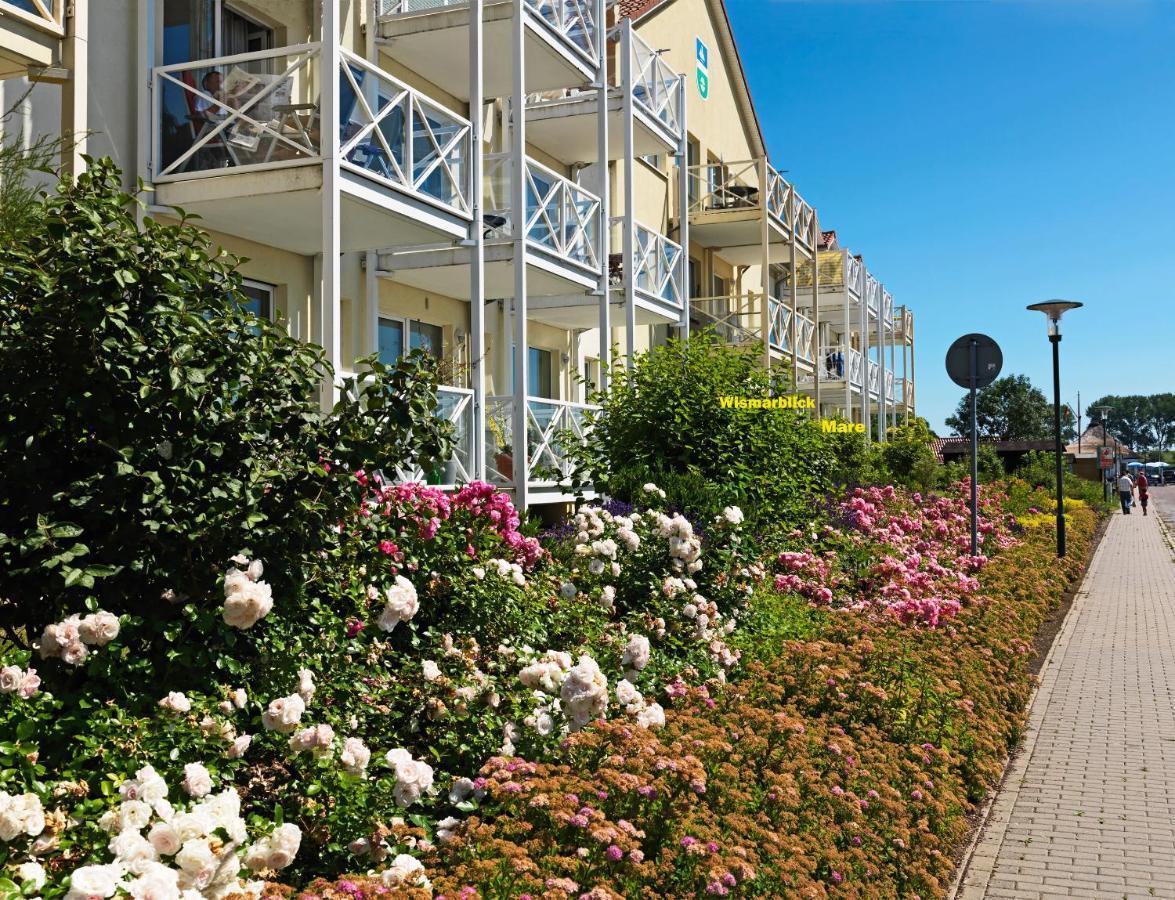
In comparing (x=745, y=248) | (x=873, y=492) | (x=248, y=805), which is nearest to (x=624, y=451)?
(x=873, y=492)

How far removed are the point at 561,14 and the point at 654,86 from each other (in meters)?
4.11

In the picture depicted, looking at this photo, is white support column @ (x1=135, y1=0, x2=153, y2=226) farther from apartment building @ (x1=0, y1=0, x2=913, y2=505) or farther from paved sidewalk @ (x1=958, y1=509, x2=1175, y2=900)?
paved sidewalk @ (x1=958, y1=509, x2=1175, y2=900)

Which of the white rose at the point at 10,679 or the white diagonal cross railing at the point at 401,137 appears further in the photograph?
the white diagonal cross railing at the point at 401,137

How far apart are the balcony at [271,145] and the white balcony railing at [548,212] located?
2700 millimetres

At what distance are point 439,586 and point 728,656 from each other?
1837 mm

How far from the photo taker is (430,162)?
1112 centimetres

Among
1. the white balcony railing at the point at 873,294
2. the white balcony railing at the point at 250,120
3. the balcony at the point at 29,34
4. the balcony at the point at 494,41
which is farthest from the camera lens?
the white balcony railing at the point at 873,294

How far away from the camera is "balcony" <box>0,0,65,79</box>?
25.5 ft

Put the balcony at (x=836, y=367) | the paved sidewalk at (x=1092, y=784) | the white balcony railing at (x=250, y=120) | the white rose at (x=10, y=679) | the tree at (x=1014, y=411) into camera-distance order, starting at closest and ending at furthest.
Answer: the white rose at (x=10, y=679)
the paved sidewalk at (x=1092, y=784)
the white balcony railing at (x=250, y=120)
the balcony at (x=836, y=367)
the tree at (x=1014, y=411)

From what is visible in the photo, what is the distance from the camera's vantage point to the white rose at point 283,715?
3641 mm

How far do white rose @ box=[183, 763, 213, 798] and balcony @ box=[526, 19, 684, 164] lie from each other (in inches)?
556

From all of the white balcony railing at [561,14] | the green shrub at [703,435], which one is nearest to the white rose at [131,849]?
the green shrub at [703,435]

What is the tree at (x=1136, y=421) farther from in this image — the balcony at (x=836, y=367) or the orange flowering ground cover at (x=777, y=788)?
the orange flowering ground cover at (x=777, y=788)

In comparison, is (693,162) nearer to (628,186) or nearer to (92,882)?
(628,186)
